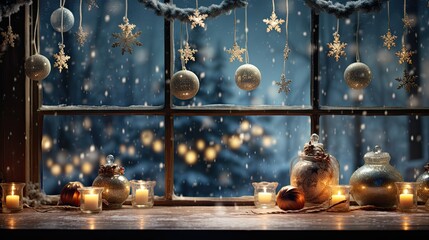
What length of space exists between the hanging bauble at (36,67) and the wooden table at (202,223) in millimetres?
624

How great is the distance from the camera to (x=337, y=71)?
121 inches

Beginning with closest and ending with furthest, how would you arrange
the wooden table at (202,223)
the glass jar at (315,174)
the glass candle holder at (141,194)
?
the wooden table at (202,223) → the glass jar at (315,174) → the glass candle holder at (141,194)

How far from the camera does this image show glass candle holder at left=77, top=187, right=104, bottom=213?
2.54 m

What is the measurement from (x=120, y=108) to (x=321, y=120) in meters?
1.02

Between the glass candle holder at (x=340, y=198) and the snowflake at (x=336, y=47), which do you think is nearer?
the glass candle holder at (x=340, y=198)

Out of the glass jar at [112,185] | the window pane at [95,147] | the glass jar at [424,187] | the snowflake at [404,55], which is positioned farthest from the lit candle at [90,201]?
the snowflake at [404,55]

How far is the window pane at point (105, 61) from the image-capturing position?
3.02 meters

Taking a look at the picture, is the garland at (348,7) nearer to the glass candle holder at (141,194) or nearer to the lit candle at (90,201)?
the glass candle holder at (141,194)

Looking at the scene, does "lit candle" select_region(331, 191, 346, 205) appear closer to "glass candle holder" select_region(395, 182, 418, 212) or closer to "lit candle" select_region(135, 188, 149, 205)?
"glass candle holder" select_region(395, 182, 418, 212)

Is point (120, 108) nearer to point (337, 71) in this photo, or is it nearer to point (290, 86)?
point (290, 86)

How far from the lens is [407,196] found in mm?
2566

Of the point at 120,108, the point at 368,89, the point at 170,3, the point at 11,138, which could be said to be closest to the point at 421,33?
the point at 368,89

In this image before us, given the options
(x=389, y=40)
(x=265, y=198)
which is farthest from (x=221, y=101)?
(x=389, y=40)

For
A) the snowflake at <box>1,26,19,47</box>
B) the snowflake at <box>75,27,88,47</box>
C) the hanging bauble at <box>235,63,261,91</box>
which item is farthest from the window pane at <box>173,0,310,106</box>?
the snowflake at <box>1,26,19,47</box>
